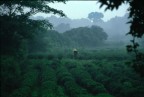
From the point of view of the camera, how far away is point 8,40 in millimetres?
28625

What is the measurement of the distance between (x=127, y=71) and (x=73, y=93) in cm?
1040

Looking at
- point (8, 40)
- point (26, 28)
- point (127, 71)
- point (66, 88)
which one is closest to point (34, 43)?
point (26, 28)

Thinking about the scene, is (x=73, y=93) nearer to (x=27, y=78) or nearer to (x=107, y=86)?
(x=107, y=86)

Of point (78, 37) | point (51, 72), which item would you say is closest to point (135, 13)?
point (51, 72)

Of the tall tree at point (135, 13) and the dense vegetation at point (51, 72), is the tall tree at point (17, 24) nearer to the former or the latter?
the dense vegetation at point (51, 72)

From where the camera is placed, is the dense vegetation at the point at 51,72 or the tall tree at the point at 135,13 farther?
Answer: the dense vegetation at the point at 51,72

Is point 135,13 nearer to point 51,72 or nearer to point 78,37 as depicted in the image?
point 51,72

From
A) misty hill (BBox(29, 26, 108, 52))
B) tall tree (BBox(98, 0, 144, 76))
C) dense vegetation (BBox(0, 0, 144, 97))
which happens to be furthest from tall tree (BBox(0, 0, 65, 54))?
misty hill (BBox(29, 26, 108, 52))

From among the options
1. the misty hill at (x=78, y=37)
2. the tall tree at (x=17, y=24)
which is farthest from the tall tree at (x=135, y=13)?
the misty hill at (x=78, y=37)

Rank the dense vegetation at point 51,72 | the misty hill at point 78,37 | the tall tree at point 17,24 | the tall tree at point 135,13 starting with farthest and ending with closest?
the misty hill at point 78,37, the tall tree at point 17,24, the dense vegetation at point 51,72, the tall tree at point 135,13

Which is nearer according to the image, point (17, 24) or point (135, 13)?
point (135, 13)

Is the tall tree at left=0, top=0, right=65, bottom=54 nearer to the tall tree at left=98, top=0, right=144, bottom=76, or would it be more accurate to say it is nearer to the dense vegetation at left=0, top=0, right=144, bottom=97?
the dense vegetation at left=0, top=0, right=144, bottom=97

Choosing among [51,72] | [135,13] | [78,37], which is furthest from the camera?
[78,37]

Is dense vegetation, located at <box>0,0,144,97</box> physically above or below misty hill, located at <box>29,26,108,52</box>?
below
